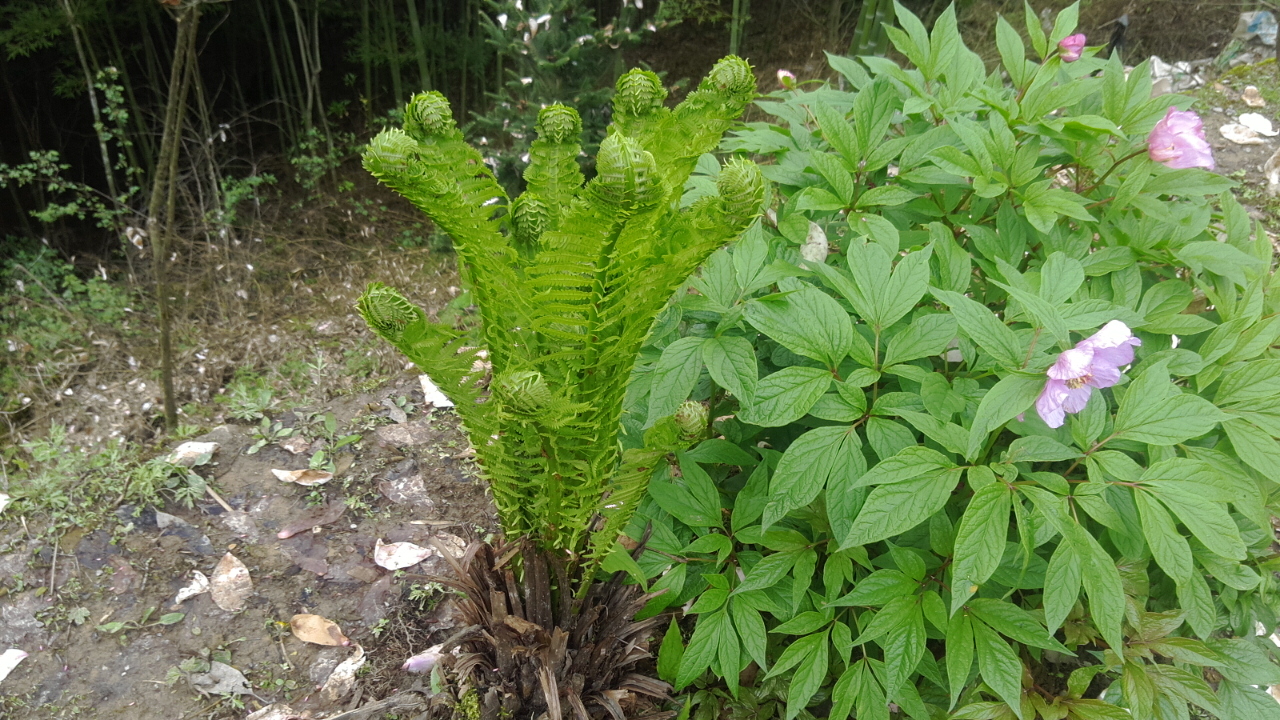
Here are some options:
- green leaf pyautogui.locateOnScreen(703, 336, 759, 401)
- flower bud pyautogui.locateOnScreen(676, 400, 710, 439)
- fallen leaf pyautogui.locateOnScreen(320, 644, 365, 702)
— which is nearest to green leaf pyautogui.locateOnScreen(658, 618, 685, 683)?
flower bud pyautogui.locateOnScreen(676, 400, 710, 439)

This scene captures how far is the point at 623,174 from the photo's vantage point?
2.42 feet

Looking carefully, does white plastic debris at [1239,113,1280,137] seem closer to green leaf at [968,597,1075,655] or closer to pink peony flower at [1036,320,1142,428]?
pink peony flower at [1036,320,1142,428]

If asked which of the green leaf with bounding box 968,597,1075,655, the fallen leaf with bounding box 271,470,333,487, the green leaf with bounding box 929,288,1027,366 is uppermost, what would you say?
the green leaf with bounding box 929,288,1027,366

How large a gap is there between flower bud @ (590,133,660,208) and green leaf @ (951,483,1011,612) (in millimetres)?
586

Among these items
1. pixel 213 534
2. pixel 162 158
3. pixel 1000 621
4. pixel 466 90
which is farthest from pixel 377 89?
pixel 1000 621

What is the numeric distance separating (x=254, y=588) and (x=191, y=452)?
2.06ft

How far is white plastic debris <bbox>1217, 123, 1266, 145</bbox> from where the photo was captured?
3.53 metres

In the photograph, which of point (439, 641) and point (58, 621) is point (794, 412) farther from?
point (58, 621)

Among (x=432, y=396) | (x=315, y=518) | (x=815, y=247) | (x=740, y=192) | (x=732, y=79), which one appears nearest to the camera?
(x=740, y=192)

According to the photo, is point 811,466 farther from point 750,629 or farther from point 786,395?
point 750,629

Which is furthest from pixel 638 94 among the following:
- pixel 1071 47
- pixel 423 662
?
pixel 423 662

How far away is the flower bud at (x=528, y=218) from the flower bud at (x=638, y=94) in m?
0.19

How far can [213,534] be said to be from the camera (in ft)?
6.98

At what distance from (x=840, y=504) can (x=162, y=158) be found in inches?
90.1
